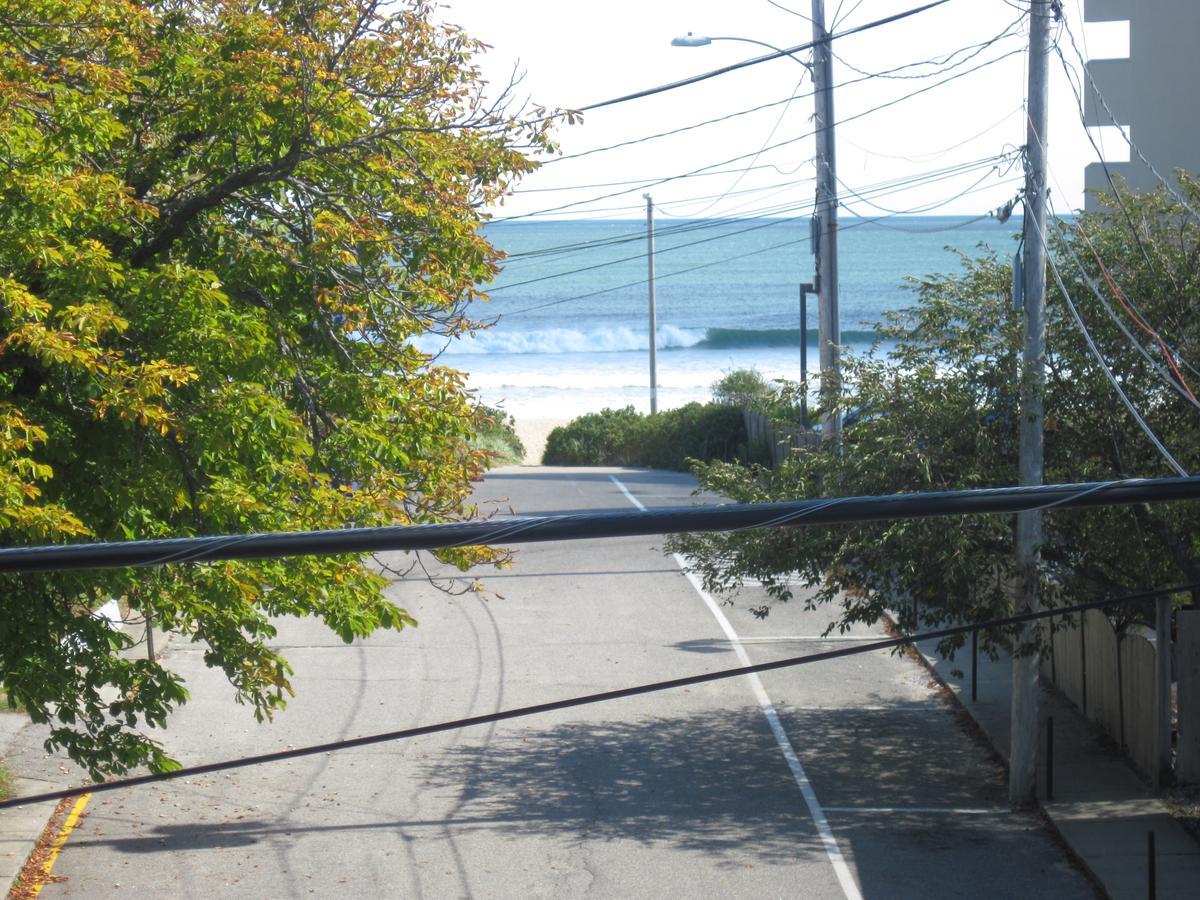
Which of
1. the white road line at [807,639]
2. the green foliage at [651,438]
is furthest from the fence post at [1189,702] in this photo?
the green foliage at [651,438]

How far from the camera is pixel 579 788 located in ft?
41.9

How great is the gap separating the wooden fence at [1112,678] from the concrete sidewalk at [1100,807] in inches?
7.8

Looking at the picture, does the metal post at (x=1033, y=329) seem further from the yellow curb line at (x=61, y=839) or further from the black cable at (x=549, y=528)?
the yellow curb line at (x=61, y=839)

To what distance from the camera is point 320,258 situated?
920cm

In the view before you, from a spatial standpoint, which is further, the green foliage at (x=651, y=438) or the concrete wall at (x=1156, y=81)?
the green foliage at (x=651, y=438)

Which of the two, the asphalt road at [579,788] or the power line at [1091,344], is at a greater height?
the power line at [1091,344]

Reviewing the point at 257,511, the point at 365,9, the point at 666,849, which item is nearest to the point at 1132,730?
the point at 666,849

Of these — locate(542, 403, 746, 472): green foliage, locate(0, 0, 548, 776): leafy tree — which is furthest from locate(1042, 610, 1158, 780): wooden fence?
locate(542, 403, 746, 472): green foliage

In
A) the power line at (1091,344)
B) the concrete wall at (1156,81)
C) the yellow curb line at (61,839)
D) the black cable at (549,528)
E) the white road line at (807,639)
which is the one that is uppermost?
the concrete wall at (1156,81)

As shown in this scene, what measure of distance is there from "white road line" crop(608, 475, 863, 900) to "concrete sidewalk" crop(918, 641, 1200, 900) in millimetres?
1986

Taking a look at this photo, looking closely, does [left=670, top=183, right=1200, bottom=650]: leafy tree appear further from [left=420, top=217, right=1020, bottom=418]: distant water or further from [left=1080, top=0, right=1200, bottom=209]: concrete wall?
[left=420, top=217, right=1020, bottom=418]: distant water

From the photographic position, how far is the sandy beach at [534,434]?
49.3 m

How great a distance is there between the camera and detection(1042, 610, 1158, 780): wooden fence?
1265 centimetres

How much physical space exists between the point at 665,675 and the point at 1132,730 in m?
5.83
